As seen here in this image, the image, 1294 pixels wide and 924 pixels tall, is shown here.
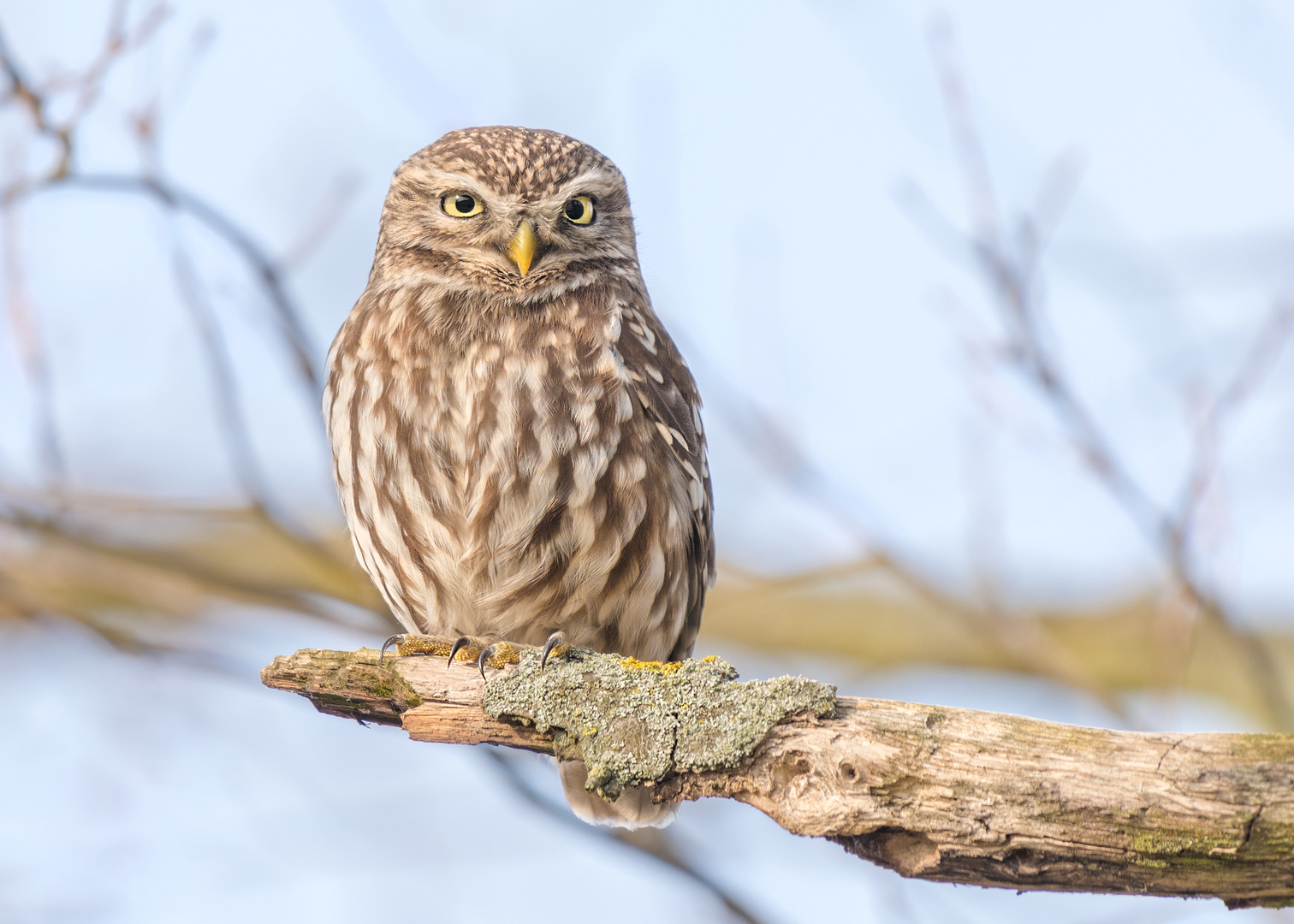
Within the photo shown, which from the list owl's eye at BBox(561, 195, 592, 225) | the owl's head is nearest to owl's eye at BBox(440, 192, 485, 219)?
the owl's head

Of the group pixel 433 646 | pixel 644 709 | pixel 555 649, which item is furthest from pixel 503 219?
pixel 644 709

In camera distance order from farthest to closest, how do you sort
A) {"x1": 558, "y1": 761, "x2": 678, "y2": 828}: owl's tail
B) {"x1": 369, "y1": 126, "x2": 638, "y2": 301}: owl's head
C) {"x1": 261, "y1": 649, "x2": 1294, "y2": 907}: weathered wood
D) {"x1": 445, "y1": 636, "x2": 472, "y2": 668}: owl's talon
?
{"x1": 369, "y1": 126, "x2": 638, "y2": 301}: owl's head
{"x1": 558, "y1": 761, "x2": 678, "y2": 828}: owl's tail
{"x1": 445, "y1": 636, "x2": 472, "y2": 668}: owl's talon
{"x1": 261, "y1": 649, "x2": 1294, "y2": 907}: weathered wood

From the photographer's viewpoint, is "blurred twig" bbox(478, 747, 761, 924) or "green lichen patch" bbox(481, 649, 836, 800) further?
"blurred twig" bbox(478, 747, 761, 924)

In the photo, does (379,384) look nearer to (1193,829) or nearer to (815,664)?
(1193,829)

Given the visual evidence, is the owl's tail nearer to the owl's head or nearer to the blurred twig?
the blurred twig

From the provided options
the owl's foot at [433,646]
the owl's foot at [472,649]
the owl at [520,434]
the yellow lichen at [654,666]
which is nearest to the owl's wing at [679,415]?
the owl at [520,434]

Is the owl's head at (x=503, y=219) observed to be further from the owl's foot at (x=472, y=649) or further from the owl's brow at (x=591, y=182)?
the owl's foot at (x=472, y=649)

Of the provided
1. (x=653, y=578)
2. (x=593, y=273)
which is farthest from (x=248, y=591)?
(x=593, y=273)
